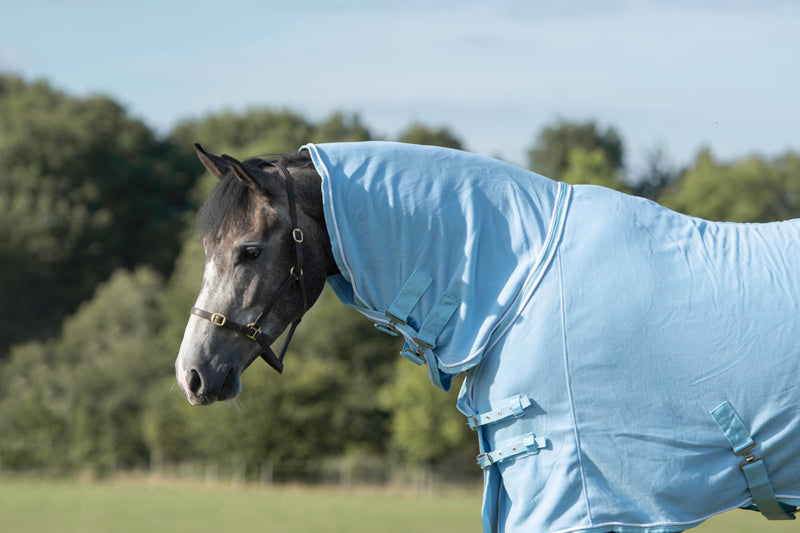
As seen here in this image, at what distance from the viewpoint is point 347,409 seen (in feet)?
123

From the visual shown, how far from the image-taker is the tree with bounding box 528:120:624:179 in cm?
5050

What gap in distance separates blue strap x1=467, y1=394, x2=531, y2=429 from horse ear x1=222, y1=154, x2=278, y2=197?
1.11 meters

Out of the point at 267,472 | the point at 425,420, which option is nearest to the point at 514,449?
the point at 425,420

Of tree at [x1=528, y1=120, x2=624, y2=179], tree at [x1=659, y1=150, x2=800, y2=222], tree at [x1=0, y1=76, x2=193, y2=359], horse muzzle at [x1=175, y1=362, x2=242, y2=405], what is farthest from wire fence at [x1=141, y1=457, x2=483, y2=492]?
horse muzzle at [x1=175, y1=362, x2=242, y2=405]

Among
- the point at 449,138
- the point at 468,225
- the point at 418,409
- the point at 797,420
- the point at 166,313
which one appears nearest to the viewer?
the point at 797,420

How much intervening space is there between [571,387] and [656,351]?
1.00 feet

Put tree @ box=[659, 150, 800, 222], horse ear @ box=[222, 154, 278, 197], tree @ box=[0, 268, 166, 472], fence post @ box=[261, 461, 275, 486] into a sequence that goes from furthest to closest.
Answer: tree @ box=[659, 150, 800, 222], tree @ box=[0, 268, 166, 472], fence post @ box=[261, 461, 275, 486], horse ear @ box=[222, 154, 278, 197]

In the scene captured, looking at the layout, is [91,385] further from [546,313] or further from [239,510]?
[546,313]

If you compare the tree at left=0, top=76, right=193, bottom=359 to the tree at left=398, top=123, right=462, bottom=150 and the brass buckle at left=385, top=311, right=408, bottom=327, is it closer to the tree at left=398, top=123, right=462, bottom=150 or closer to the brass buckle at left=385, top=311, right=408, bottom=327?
the tree at left=398, top=123, right=462, bottom=150

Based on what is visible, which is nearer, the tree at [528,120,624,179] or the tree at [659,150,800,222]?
the tree at [659,150,800,222]

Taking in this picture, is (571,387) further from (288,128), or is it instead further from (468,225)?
(288,128)

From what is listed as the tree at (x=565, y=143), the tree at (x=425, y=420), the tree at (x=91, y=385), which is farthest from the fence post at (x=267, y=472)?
the tree at (x=565, y=143)

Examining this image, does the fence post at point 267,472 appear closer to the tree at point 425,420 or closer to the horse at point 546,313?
A: the tree at point 425,420

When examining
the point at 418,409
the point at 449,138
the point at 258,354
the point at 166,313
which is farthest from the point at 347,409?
the point at 258,354
